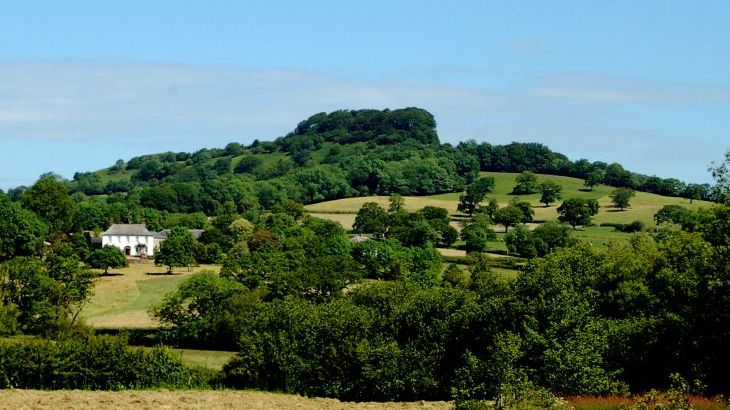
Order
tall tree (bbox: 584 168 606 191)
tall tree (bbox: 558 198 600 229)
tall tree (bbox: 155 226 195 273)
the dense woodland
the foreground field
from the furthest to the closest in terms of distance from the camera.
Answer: tall tree (bbox: 584 168 606 191), tall tree (bbox: 558 198 600 229), tall tree (bbox: 155 226 195 273), the dense woodland, the foreground field

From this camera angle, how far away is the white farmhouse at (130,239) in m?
154

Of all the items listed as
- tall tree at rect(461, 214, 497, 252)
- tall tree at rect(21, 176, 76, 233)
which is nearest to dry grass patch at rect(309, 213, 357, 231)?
tall tree at rect(461, 214, 497, 252)

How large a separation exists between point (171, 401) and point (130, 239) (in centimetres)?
11299

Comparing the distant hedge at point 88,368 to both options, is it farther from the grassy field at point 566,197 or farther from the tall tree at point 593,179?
the tall tree at point 593,179

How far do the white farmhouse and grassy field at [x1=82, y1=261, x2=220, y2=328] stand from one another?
2974cm

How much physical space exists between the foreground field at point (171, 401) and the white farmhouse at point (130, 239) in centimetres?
10633

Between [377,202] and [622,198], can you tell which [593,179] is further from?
[377,202]

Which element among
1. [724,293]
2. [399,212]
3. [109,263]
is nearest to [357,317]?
[724,293]

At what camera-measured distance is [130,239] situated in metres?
155

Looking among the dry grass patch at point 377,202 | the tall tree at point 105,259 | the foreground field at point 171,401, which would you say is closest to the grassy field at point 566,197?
the dry grass patch at point 377,202

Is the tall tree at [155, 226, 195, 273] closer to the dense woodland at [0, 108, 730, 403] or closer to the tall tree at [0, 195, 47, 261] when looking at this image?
the tall tree at [0, 195, 47, 261]

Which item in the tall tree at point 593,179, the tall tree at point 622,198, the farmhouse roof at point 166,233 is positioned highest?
the tall tree at point 593,179

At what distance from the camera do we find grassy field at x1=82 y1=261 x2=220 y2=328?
80812mm

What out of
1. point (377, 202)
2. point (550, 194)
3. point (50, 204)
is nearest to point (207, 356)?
point (50, 204)
